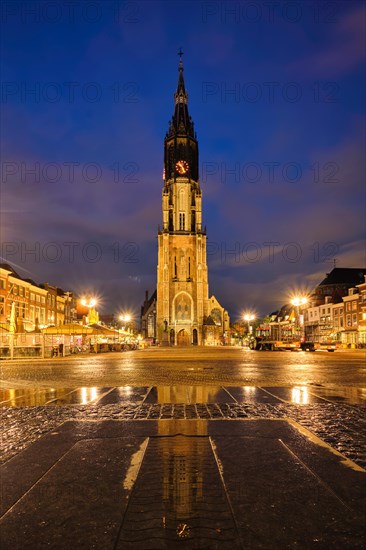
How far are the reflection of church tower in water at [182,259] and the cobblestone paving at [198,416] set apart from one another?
3038 inches

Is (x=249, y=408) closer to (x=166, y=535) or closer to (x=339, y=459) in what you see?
(x=339, y=459)

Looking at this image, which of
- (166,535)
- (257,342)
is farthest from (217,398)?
(257,342)

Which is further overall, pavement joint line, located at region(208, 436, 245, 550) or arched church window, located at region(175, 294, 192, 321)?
arched church window, located at region(175, 294, 192, 321)

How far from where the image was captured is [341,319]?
64.9 meters

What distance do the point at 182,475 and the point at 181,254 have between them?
86105mm

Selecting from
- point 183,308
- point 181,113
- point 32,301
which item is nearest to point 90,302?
point 32,301

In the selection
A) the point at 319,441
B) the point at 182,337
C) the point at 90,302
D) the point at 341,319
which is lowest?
the point at 182,337

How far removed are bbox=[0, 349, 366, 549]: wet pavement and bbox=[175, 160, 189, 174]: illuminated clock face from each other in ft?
301

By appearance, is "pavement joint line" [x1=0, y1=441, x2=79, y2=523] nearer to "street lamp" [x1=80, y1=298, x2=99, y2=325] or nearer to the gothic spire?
"street lamp" [x1=80, y1=298, x2=99, y2=325]

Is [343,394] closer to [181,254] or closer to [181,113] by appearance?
[181,254]

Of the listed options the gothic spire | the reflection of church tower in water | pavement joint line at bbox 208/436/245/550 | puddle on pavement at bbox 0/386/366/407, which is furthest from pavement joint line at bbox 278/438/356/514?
the gothic spire

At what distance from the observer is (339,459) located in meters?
3.96

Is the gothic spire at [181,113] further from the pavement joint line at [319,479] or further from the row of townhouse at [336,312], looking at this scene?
the pavement joint line at [319,479]

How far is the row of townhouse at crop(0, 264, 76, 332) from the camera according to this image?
53.0m
